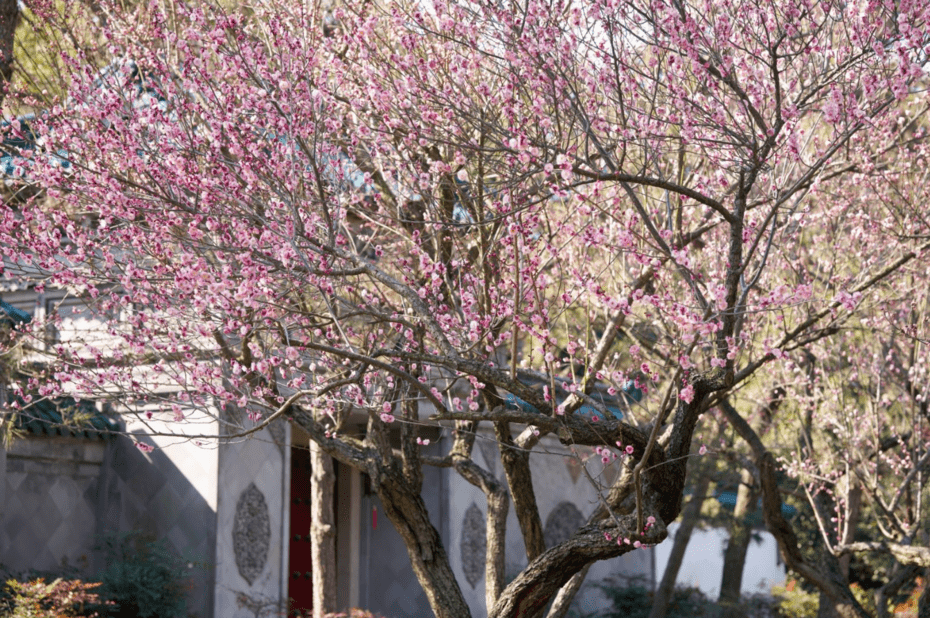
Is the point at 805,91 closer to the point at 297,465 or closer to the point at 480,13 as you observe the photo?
the point at 480,13

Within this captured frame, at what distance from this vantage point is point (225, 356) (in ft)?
19.2

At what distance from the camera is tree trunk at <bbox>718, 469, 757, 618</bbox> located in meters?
13.0

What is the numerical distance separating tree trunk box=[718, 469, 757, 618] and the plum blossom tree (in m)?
6.12

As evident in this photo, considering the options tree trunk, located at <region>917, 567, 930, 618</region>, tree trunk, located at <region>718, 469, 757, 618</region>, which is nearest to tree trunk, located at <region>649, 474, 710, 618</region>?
Answer: tree trunk, located at <region>718, 469, 757, 618</region>

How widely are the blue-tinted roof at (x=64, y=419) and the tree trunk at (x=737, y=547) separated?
288 inches

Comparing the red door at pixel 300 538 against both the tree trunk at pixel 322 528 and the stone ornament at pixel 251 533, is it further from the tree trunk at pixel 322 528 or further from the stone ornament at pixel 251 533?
the tree trunk at pixel 322 528

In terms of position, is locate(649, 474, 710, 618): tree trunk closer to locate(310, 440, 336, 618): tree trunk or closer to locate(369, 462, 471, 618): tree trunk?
locate(310, 440, 336, 618): tree trunk

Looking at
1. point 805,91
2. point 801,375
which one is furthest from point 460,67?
point 801,375

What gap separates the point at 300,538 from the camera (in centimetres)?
1305

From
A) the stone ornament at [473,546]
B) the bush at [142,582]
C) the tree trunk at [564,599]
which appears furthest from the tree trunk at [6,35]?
the stone ornament at [473,546]

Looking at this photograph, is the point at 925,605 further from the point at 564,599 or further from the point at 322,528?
the point at 322,528

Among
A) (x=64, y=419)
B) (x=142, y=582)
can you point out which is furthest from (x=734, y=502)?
(x=64, y=419)

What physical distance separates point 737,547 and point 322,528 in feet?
25.0

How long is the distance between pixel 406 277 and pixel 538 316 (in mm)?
1899
